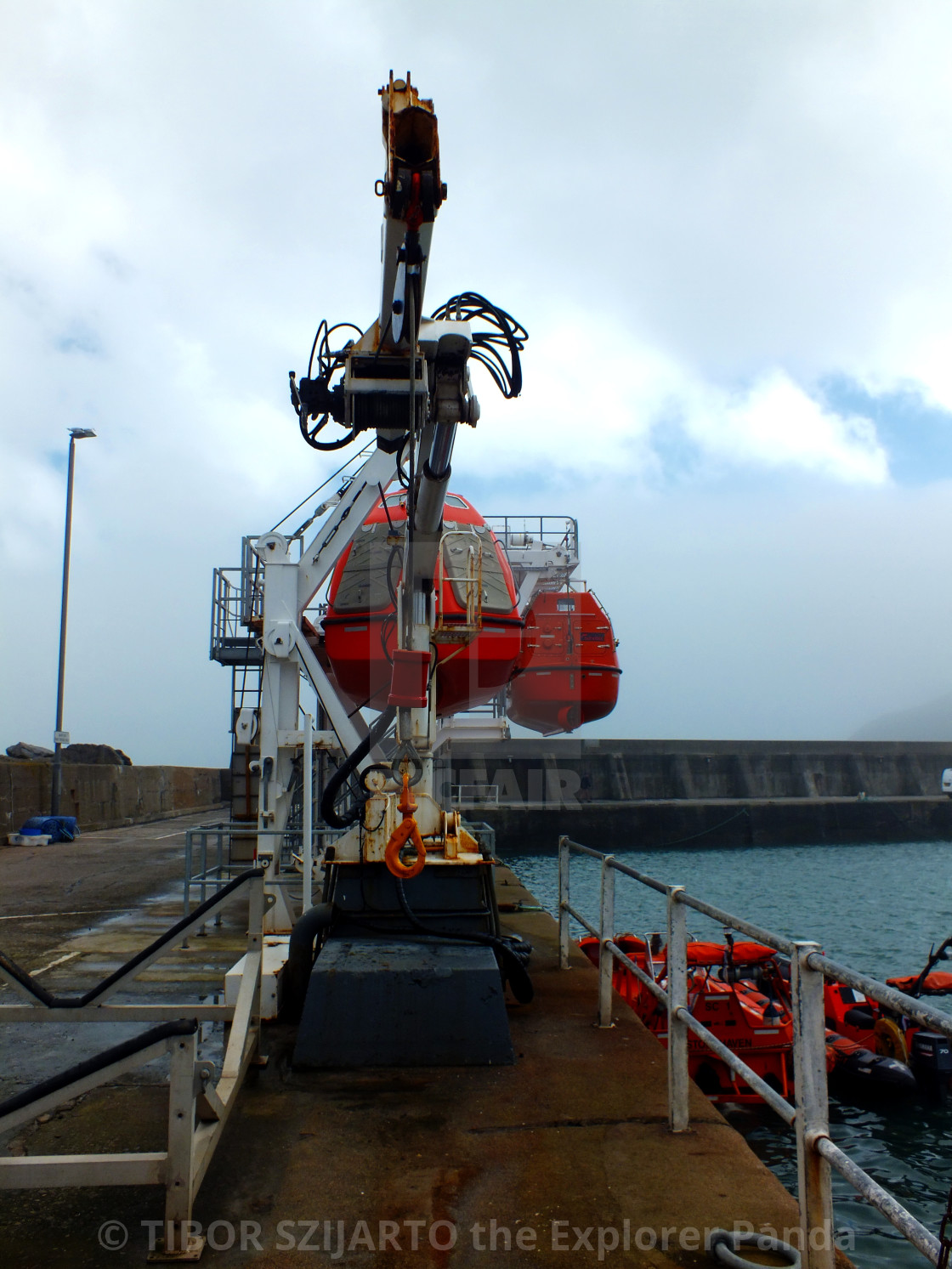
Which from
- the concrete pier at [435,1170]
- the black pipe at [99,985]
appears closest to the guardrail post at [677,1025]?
the concrete pier at [435,1170]

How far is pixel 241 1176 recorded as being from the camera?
3312mm

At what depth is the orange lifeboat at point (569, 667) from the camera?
1552 cm

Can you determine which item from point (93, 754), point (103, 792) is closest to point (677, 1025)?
point (103, 792)

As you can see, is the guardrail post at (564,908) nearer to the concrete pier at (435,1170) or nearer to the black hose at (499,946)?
the black hose at (499,946)

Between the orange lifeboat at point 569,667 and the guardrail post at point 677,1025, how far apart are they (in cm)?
1159

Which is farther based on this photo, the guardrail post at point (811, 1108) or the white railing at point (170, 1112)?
the white railing at point (170, 1112)

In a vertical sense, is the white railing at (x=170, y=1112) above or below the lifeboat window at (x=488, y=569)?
below

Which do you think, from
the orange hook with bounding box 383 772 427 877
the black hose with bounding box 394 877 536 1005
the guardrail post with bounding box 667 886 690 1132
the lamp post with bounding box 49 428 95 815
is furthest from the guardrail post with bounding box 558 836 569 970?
the lamp post with bounding box 49 428 95 815

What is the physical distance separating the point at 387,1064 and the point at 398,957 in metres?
0.56

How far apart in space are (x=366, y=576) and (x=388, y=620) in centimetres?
87

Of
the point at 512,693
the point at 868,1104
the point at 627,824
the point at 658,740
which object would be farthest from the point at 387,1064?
the point at 658,740

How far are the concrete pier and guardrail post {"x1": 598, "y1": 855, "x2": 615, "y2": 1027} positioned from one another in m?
0.26

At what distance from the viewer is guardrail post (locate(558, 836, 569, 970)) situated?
6.84 metres

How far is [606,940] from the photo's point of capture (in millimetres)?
5062
